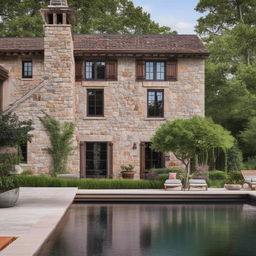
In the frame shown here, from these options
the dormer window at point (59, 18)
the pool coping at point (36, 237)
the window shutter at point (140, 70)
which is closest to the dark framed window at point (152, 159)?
the window shutter at point (140, 70)

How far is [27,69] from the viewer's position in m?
27.8

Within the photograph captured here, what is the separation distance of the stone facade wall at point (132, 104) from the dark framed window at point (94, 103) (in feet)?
0.74

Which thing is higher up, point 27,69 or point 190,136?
point 27,69

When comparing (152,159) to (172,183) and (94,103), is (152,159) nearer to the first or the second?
(94,103)

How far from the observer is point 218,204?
713 inches

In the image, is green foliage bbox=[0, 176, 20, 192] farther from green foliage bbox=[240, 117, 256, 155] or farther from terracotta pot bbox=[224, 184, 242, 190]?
green foliage bbox=[240, 117, 256, 155]

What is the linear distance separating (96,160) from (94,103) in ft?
9.86

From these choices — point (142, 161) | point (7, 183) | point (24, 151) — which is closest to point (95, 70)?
point (142, 161)

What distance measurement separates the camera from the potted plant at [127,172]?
86.9 feet

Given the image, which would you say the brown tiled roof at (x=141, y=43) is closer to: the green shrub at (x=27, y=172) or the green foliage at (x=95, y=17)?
the green shrub at (x=27, y=172)

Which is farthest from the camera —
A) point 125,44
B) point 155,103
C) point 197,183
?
point 125,44

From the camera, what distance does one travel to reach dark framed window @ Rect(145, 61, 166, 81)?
2770cm

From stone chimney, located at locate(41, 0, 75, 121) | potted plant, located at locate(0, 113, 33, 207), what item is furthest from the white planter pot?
stone chimney, located at locate(41, 0, 75, 121)

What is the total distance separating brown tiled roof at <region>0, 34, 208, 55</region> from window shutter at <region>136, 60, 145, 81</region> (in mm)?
741
